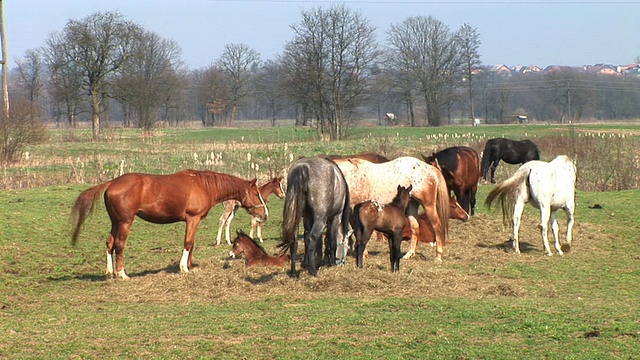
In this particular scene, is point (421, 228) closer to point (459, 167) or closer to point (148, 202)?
point (459, 167)

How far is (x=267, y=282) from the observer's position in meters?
9.58

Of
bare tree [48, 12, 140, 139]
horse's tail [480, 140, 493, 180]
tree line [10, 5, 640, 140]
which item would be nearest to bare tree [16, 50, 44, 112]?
tree line [10, 5, 640, 140]

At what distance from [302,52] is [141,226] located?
3578 centimetres

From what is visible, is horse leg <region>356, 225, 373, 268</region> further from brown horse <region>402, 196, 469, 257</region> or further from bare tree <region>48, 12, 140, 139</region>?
bare tree <region>48, 12, 140, 139</region>

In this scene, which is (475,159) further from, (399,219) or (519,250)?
(399,219)

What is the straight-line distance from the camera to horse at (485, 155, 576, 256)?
12.6 m

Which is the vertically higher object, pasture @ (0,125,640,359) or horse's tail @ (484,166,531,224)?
horse's tail @ (484,166,531,224)

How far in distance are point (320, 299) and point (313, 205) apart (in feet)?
4.82

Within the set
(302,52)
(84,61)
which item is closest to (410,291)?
(302,52)

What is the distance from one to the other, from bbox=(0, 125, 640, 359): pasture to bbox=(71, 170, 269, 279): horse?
482 mm

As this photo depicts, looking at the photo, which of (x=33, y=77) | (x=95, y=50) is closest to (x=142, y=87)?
(x=95, y=50)

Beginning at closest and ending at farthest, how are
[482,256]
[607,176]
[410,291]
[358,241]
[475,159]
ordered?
[410,291], [358,241], [482,256], [475,159], [607,176]

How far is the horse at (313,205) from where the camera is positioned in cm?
968

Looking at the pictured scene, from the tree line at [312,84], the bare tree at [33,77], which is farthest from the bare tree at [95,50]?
the bare tree at [33,77]
